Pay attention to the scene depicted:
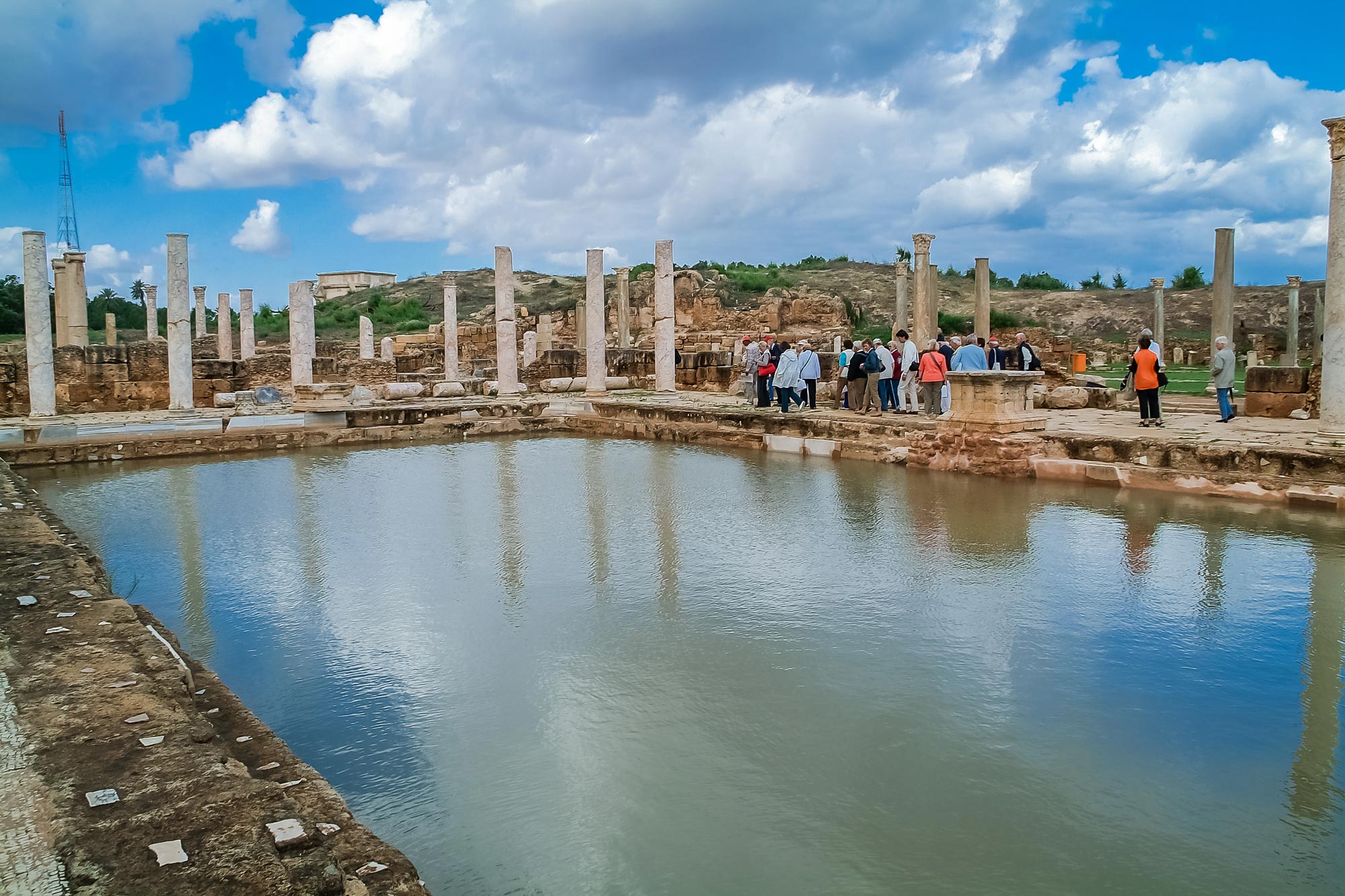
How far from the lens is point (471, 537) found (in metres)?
7.55

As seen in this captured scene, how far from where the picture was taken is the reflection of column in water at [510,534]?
6005mm

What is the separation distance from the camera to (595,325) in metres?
19.3

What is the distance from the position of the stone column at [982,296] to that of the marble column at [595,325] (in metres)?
9.60

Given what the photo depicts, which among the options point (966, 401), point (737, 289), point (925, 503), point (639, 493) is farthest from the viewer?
point (737, 289)

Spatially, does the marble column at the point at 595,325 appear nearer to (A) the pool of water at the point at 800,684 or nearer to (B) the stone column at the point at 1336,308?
(A) the pool of water at the point at 800,684

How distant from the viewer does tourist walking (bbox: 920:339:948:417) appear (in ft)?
43.9

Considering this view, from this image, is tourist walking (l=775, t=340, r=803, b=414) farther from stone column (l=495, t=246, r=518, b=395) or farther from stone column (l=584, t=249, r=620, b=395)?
stone column (l=495, t=246, r=518, b=395)

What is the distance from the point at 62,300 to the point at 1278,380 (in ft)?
93.8

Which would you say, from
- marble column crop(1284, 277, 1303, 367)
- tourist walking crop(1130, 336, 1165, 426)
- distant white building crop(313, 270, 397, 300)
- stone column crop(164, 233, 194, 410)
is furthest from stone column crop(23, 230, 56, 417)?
distant white building crop(313, 270, 397, 300)

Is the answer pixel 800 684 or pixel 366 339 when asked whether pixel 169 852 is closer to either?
pixel 800 684

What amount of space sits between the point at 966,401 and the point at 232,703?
9.05 metres

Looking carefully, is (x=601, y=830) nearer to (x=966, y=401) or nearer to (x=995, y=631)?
(x=995, y=631)

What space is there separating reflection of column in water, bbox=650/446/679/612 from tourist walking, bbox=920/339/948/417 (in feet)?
13.5

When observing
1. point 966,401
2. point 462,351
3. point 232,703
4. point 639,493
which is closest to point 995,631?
point 232,703
